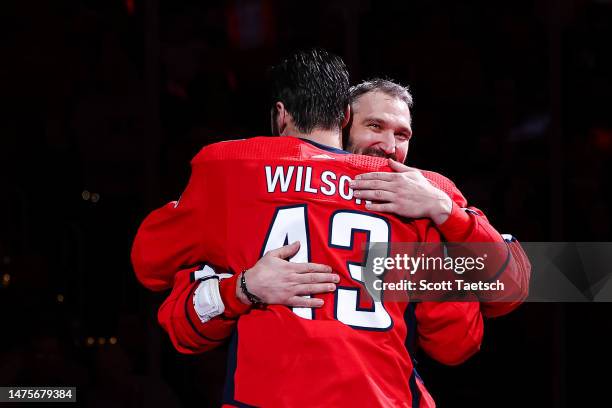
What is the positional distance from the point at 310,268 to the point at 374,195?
0.21m

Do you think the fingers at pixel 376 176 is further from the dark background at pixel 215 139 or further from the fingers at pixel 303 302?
the dark background at pixel 215 139

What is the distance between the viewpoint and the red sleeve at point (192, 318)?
1613 mm

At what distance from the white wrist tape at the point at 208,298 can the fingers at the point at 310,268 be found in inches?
7.8

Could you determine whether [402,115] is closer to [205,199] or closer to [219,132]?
[205,199]

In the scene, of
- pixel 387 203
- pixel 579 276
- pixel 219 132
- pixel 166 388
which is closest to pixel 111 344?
pixel 166 388

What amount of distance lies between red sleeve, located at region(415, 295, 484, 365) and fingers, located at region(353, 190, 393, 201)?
0.88 ft

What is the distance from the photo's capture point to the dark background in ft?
12.1

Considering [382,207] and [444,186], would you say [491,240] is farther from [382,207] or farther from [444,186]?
[382,207]

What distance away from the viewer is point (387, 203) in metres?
1.60

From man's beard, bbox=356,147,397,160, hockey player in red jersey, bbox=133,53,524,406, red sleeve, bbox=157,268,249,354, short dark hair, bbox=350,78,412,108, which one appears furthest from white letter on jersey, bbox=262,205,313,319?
short dark hair, bbox=350,78,412,108

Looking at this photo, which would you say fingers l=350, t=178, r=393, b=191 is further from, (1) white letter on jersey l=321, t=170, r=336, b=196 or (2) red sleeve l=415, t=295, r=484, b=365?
(2) red sleeve l=415, t=295, r=484, b=365

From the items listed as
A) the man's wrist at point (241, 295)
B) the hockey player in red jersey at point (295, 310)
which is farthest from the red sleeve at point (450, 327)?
the man's wrist at point (241, 295)

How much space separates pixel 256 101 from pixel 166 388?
154 cm

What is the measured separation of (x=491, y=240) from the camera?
167 centimetres
